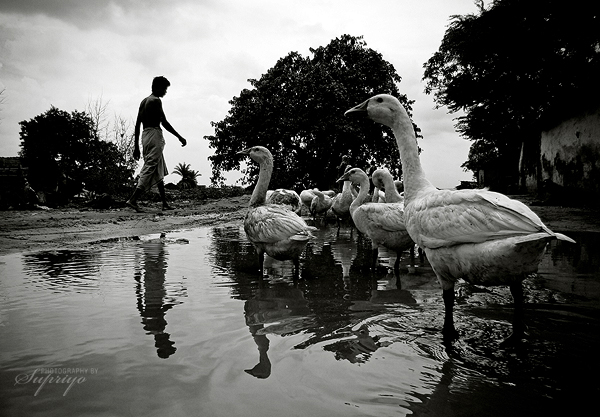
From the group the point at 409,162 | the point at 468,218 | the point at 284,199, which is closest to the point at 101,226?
the point at 284,199

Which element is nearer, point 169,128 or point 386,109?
point 386,109

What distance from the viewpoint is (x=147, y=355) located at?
2.49 m

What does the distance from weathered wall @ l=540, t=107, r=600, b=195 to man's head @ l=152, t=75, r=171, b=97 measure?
12956 mm

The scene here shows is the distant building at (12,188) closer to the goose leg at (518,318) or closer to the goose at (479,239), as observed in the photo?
the goose at (479,239)

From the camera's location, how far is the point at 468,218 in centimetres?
303

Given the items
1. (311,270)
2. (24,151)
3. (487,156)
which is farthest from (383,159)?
(24,151)

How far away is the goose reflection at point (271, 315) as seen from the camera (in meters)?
2.59

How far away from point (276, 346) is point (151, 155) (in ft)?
26.2

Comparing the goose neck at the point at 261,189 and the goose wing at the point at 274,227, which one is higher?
the goose neck at the point at 261,189

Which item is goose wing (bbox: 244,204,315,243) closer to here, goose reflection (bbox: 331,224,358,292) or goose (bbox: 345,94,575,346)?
goose reflection (bbox: 331,224,358,292)

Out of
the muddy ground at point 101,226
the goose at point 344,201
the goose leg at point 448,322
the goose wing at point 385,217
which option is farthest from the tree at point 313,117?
the goose leg at point 448,322

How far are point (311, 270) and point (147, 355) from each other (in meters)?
3.38

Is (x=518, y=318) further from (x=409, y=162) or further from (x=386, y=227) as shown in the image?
(x=386, y=227)

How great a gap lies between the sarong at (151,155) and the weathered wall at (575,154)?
1291 cm
